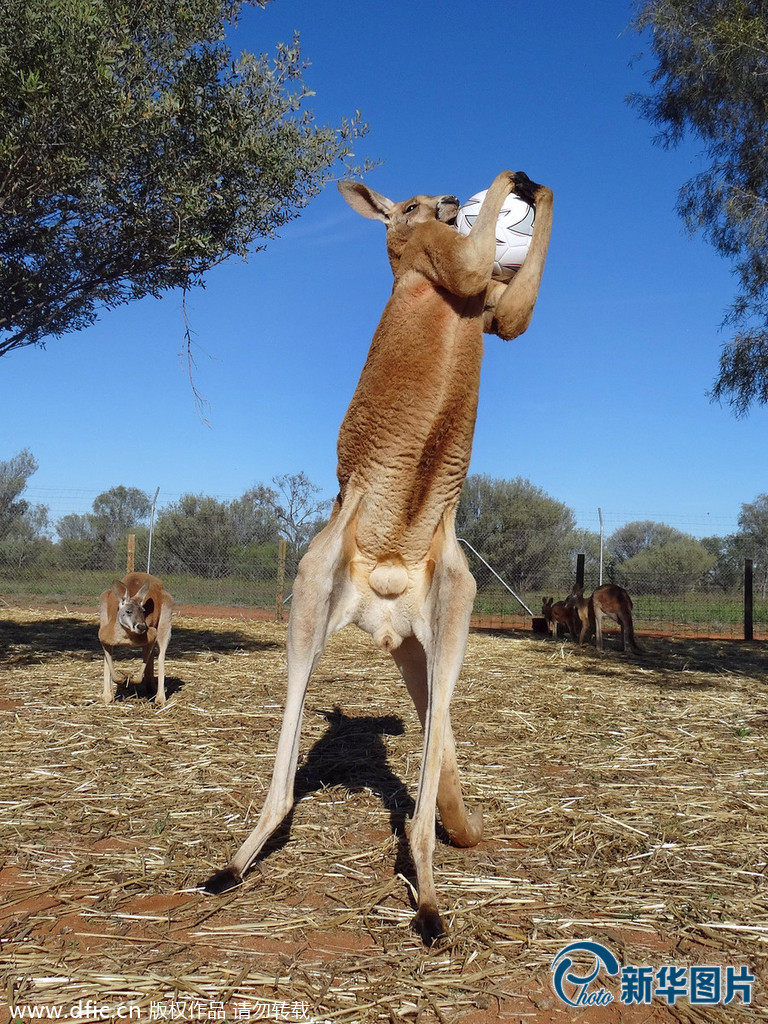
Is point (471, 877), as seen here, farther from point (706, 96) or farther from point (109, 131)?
point (706, 96)

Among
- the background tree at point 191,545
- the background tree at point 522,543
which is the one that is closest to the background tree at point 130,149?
the background tree at point 191,545

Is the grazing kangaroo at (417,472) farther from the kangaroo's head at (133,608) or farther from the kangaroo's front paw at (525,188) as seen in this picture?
the kangaroo's head at (133,608)

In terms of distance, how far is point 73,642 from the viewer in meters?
11.5

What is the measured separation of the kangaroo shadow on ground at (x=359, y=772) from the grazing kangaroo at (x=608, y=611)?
684 cm

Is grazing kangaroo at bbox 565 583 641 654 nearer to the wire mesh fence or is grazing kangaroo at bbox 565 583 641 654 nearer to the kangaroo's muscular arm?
the wire mesh fence

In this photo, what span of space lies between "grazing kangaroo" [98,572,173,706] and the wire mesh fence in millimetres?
10938

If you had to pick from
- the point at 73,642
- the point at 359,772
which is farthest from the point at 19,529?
the point at 359,772

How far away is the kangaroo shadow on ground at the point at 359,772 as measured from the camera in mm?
3617

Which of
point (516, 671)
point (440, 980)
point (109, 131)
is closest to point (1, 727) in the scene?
point (440, 980)

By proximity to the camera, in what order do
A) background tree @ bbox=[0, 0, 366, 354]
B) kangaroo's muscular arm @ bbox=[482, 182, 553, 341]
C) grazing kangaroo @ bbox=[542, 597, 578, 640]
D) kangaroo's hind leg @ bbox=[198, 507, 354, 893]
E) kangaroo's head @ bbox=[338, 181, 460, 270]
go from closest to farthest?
1. kangaroo's hind leg @ bbox=[198, 507, 354, 893]
2. kangaroo's muscular arm @ bbox=[482, 182, 553, 341]
3. kangaroo's head @ bbox=[338, 181, 460, 270]
4. background tree @ bbox=[0, 0, 366, 354]
5. grazing kangaroo @ bbox=[542, 597, 578, 640]

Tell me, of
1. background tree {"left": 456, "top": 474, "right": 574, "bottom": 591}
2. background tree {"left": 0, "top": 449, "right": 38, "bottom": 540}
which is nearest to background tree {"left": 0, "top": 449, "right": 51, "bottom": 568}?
background tree {"left": 0, "top": 449, "right": 38, "bottom": 540}

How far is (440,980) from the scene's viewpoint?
241cm

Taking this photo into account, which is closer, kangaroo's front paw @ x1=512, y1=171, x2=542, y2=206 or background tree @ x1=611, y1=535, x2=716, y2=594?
kangaroo's front paw @ x1=512, y1=171, x2=542, y2=206

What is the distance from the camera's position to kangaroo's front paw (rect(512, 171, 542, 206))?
319 cm
